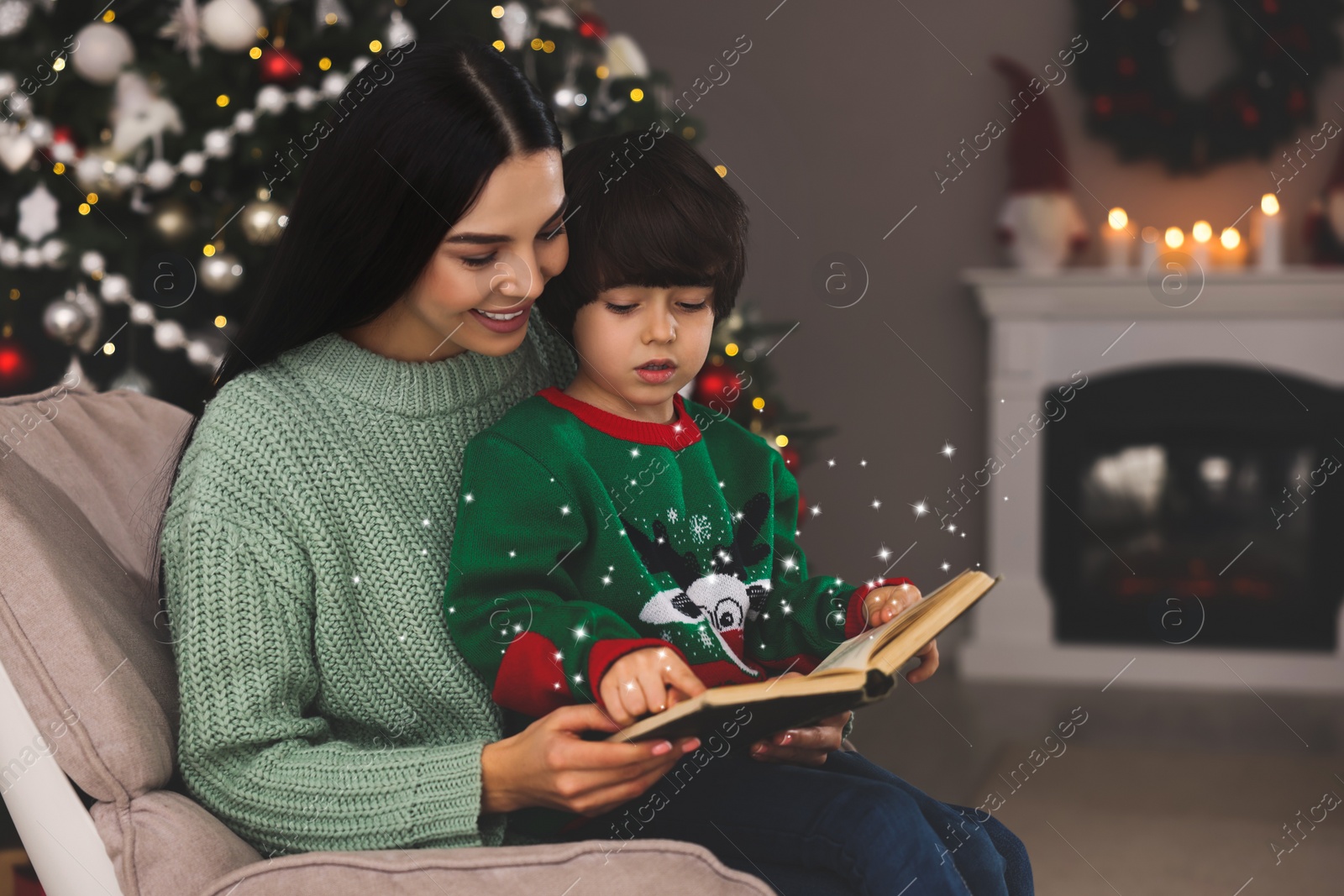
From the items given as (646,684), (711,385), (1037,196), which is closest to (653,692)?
(646,684)

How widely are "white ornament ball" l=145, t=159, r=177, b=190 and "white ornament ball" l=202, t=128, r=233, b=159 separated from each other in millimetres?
75

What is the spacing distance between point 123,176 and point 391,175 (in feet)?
4.68

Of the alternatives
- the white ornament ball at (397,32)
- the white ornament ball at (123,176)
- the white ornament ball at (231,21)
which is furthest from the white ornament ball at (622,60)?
the white ornament ball at (123,176)

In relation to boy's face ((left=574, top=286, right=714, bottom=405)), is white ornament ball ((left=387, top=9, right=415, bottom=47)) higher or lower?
higher

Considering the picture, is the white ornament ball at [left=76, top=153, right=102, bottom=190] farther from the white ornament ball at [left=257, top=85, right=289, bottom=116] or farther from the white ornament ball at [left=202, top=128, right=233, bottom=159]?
the white ornament ball at [left=257, top=85, right=289, bottom=116]

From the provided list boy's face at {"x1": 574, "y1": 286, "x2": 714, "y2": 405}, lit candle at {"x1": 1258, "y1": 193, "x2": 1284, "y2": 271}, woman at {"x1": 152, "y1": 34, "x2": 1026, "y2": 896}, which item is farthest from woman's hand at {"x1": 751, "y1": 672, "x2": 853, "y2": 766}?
lit candle at {"x1": 1258, "y1": 193, "x2": 1284, "y2": 271}

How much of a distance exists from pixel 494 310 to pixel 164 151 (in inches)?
59.1

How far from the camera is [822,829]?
34.3 inches

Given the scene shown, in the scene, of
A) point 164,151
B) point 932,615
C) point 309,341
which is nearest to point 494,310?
point 309,341

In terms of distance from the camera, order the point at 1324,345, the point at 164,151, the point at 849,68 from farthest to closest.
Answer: the point at 849,68 < the point at 1324,345 < the point at 164,151

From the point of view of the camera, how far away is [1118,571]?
3.63 metres

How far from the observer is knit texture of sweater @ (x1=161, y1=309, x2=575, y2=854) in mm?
849

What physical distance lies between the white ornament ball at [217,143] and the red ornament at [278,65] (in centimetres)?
14

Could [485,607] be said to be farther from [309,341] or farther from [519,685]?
[309,341]
